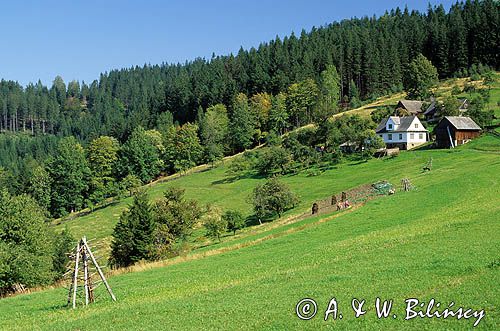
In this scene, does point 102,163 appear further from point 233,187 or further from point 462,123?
point 462,123

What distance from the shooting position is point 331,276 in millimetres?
21562

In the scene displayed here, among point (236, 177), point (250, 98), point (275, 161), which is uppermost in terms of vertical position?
point (250, 98)

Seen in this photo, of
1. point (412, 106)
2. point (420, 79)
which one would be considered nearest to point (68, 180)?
point (412, 106)

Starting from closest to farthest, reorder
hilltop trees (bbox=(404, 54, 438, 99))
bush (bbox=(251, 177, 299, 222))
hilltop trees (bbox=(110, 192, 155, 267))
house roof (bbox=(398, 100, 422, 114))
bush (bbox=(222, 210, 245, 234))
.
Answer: hilltop trees (bbox=(110, 192, 155, 267)) < bush (bbox=(222, 210, 245, 234)) < bush (bbox=(251, 177, 299, 222)) < house roof (bbox=(398, 100, 422, 114)) < hilltop trees (bbox=(404, 54, 438, 99))

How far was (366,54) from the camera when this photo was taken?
502 feet

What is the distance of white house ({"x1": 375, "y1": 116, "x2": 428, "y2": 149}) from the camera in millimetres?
92312

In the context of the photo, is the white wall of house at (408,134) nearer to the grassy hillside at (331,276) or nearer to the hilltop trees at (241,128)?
the hilltop trees at (241,128)

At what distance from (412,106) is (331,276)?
99445 mm

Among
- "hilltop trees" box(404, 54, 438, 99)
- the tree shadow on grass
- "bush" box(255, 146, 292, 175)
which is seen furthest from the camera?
"hilltop trees" box(404, 54, 438, 99)

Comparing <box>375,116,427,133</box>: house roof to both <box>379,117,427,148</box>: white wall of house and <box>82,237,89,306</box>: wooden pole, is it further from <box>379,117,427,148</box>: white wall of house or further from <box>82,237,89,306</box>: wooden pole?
<box>82,237,89,306</box>: wooden pole

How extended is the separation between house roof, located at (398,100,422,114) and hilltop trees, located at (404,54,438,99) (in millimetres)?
9817

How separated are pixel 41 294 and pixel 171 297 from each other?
1261cm

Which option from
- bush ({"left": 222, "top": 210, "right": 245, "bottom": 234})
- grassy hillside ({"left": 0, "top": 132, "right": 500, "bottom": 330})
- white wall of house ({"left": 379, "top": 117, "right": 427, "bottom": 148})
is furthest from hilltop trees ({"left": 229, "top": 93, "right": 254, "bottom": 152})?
grassy hillside ({"left": 0, "top": 132, "right": 500, "bottom": 330})

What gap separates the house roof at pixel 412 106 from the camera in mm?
112250
